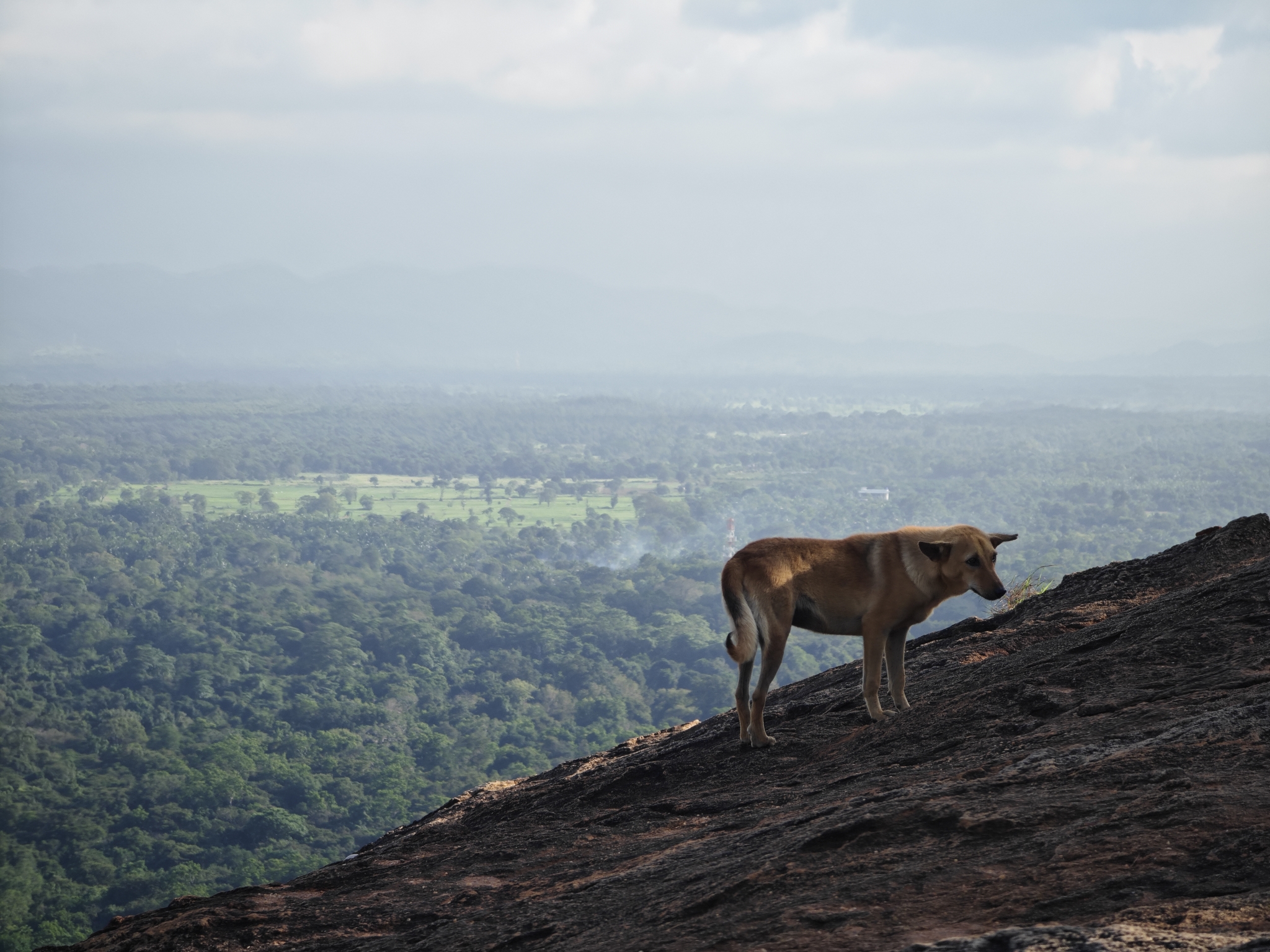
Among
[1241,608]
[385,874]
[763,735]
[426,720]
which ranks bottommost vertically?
[426,720]

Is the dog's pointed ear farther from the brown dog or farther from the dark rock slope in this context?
the dark rock slope

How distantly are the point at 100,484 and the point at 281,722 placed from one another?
95.1 meters

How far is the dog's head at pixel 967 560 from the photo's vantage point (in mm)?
7254

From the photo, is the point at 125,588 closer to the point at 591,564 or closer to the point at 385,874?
the point at 591,564

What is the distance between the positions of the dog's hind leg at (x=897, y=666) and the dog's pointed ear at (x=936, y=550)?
626mm

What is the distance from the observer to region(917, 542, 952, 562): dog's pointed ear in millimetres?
7258

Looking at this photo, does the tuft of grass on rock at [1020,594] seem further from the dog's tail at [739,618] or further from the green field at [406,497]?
the green field at [406,497]

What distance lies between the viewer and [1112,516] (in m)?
125

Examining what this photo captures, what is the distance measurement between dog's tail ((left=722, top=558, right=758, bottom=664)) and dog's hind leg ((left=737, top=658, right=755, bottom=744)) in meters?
0.07

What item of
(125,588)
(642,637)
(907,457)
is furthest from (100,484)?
(907,457)

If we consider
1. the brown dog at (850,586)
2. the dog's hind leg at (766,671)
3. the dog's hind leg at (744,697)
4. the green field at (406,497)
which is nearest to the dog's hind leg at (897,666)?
the brown dog at (850,586)

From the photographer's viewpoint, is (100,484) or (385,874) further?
(100,484)

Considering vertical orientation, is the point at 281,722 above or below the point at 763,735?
below

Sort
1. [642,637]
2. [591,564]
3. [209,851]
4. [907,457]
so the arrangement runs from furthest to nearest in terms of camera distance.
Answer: [907,457] < [591,564] < [642,637] < [209,851]
